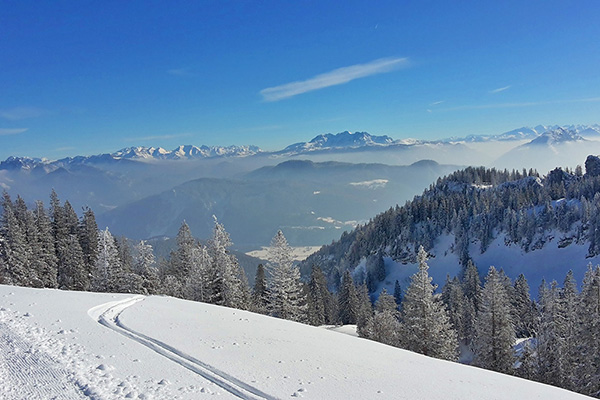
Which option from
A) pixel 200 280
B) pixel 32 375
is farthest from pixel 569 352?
pixel 32 375

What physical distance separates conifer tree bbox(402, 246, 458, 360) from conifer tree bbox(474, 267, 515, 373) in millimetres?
3370

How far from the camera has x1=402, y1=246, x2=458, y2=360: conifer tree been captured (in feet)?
93.7

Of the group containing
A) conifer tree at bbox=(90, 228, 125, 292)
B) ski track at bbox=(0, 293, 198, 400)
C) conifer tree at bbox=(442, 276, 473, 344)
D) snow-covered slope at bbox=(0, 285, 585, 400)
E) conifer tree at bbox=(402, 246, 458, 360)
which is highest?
ski track at bbox=(0, 293, 198, 400)

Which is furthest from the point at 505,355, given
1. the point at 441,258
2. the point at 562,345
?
the point at 441,258

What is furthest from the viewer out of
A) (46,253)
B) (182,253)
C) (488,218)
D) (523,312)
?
(488,218)

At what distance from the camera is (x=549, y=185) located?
6043 inches

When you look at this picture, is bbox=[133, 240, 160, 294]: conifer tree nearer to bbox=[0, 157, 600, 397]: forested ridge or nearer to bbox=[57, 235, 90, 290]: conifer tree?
bbox=[0, 157, 600, 397]: forested ridge

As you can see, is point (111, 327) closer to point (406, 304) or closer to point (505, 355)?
point (406, 304)

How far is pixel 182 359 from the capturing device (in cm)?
1240

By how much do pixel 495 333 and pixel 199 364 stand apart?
2819cm

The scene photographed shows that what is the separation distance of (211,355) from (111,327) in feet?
21.2

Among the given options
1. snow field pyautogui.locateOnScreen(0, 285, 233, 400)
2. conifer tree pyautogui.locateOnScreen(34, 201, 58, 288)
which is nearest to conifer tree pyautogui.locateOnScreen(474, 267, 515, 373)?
snow field pyautogui.locateOnScreen(0, 285, 233, 400)

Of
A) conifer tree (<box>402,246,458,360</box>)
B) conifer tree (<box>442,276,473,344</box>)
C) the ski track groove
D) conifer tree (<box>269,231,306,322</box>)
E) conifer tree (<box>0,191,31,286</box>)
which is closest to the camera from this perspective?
the ski track groove

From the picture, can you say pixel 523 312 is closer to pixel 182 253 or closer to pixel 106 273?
pixel 182 253
